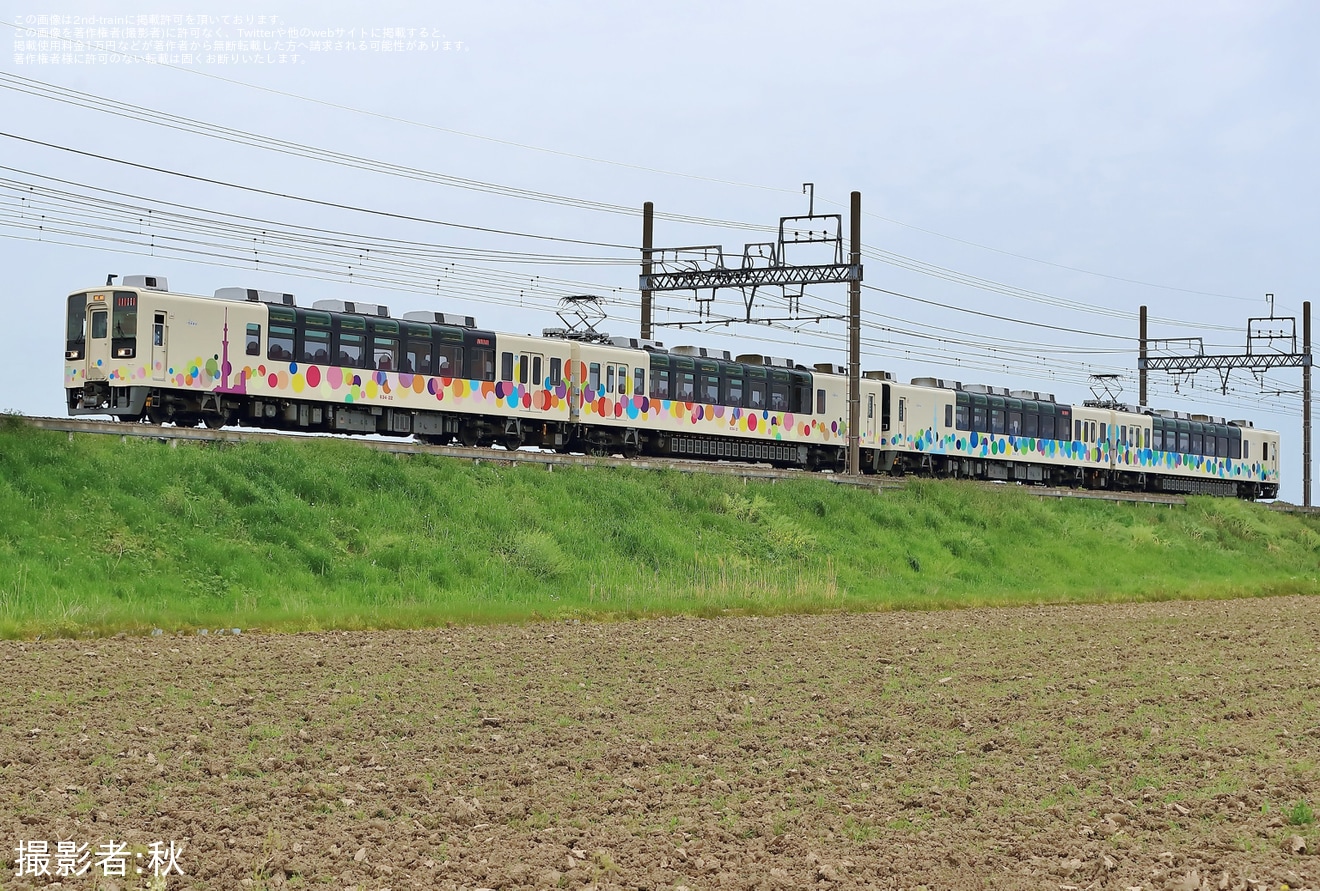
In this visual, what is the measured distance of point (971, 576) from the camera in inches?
1271

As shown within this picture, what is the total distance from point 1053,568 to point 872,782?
26.3 m

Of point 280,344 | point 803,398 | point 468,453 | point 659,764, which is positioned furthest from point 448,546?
point 803,398

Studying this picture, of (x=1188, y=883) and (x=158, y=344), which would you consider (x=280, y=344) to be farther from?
(x=1188, y=883)

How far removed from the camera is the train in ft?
91.1

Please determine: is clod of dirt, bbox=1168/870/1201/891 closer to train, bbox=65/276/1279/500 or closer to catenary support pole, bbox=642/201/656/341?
train, bbox=65/276/1279/500

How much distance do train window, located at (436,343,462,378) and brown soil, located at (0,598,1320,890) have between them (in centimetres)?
1442

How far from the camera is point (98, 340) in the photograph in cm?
2773

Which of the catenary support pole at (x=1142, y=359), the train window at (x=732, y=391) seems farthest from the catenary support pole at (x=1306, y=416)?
the train window at (x=732, y=391)

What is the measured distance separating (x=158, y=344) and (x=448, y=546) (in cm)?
751

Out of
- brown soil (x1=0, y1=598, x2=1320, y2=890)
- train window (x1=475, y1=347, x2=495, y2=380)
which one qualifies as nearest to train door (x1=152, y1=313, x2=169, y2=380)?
train window (x1=475, y1=347, x2=495, y2=380)

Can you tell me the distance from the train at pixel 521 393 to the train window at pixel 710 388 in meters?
0.05

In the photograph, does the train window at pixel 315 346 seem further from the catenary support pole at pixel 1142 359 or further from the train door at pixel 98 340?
the catenary support pole at pixel 1142 359

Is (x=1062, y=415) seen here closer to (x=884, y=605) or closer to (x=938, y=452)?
(x=938, y=452)

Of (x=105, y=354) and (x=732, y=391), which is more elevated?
(x=105, y=354)
